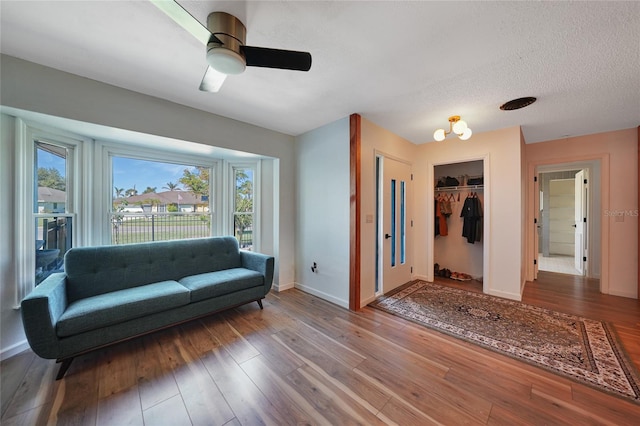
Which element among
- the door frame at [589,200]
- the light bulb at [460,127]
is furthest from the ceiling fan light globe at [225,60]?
the door frame at [589,200]

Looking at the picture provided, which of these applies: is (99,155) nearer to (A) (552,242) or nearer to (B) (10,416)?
(B) (10,416)

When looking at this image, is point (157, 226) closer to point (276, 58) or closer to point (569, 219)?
point (276, 58)

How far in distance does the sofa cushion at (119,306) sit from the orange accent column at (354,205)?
1872 millimetres

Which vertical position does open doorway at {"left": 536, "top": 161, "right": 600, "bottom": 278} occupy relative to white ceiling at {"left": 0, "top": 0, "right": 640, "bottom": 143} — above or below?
below

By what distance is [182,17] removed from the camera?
3.68ft

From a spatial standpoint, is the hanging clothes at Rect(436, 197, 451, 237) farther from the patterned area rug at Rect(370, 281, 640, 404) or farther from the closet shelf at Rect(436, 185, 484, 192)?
the patterned area rug at Rect(370, 281, 640, 404)

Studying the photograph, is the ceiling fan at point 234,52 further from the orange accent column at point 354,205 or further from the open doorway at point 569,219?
the open doorway at point 569,219

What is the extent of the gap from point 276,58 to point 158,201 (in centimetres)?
263

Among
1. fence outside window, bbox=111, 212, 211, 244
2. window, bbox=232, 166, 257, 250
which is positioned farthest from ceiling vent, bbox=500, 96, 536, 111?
fence outside window, bbox=111, 212, 211, 244

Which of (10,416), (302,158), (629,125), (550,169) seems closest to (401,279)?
(302,158)

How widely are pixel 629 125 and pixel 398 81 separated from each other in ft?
12.0

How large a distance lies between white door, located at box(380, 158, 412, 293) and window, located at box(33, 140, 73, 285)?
3.74 meters

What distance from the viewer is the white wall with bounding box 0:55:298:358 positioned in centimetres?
182

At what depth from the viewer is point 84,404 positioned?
1465 mm
